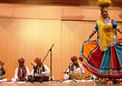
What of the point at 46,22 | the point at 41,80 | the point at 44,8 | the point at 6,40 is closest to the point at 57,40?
the point at 46,22

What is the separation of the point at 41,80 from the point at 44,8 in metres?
4.41

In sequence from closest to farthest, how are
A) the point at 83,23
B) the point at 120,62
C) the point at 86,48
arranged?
the point at 120,62 < the point at 86,48 < the point at 83,23

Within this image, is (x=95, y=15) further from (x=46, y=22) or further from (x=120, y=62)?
(x=120, y=62)

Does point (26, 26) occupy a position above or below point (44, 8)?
below

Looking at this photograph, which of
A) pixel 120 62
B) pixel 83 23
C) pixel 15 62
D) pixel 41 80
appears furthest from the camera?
pixel 83 23

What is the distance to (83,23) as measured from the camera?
9.24 m

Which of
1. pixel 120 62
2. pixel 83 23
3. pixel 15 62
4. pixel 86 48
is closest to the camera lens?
pixel 120 62

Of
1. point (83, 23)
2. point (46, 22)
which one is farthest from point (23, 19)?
point (83, 23)

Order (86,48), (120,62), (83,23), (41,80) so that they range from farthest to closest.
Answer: (83,23)
(41,80)
(86,48)
(120,62)

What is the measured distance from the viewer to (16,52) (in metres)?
8.78

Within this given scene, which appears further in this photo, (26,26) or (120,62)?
(26,26)

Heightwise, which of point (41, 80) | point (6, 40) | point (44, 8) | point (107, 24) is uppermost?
point (44, 8)

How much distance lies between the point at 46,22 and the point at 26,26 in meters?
0.84

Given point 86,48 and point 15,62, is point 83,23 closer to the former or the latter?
point 15,62
